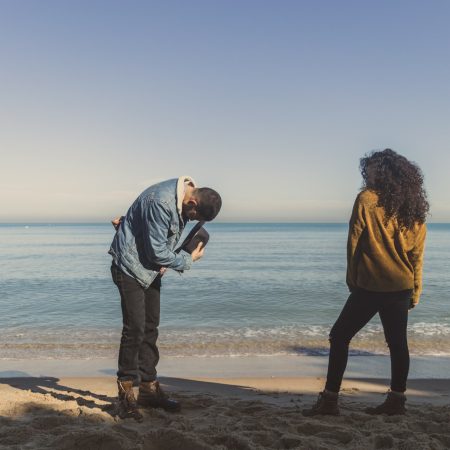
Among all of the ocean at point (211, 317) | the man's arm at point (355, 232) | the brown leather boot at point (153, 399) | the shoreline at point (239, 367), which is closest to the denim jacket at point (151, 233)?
the brown leather boot at point (153, 399)

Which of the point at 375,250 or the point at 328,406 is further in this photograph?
the point at 328,406

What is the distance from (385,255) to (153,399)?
2.03 meters

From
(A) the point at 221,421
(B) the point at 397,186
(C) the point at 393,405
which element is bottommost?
(A) the point at 221,421

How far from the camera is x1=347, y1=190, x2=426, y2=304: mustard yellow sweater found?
3314mm

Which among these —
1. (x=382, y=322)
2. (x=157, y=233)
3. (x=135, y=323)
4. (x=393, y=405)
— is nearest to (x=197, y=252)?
(x=157, y=233)

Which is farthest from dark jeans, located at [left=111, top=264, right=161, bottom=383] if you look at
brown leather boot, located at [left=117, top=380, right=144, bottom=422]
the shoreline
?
the shoreline

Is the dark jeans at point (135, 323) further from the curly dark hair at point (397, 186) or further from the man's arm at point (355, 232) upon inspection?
the curly dark hair at point (397, 186)

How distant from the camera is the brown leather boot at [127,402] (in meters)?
3.38

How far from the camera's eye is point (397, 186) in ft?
10.9

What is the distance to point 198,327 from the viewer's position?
859 cm

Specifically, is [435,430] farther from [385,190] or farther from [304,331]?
[304,331]

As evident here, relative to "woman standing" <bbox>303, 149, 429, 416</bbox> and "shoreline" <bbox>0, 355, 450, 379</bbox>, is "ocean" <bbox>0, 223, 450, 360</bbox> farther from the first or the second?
"woman standing" <bbox>303, 149, 429, 416</bbox>

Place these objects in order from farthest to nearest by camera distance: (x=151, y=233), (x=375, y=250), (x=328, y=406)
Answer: (x=328, y=406), (x=375, y=250), (x=151, y=233)

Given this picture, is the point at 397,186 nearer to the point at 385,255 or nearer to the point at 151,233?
the point at 385,255
